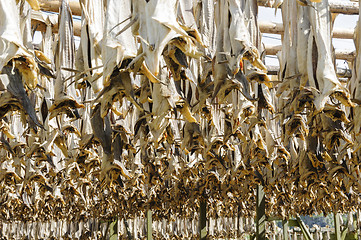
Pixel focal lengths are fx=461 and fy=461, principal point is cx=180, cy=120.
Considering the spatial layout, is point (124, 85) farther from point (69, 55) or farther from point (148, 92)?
point (69, 55)

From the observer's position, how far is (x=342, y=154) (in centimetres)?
454

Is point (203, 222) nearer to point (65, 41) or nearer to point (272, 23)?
point (272, 23)

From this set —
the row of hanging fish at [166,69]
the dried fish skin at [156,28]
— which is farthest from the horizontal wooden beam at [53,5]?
the dried fish skin at [156,28]

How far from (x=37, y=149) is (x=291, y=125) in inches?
80.9

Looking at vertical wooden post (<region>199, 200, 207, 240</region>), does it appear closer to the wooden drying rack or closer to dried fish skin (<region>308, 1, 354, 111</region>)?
the wooden drying rack

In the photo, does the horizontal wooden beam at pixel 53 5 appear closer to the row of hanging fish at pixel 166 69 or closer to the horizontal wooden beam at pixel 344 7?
the row of hanging fish at pixel 166 69

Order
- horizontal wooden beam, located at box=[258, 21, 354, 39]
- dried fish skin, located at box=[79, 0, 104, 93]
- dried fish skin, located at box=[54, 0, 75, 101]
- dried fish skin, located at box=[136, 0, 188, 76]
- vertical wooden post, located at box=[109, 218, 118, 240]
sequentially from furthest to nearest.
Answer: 1. vertical wooden post, located at box=[109, 218, 118, 240]
2. horizontal wooden beam, located at box=[258, 21, 354, 39]
3. dried fish skin, located at box=[54, 0, 75, 101]
4. dried fish skin, located at box=[79, 0, 104, 93]
5. dried fish skin, located at box=[136, 0, 188, 76]

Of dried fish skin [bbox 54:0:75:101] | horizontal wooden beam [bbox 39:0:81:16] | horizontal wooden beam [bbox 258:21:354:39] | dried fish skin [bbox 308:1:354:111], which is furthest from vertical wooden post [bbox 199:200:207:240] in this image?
dried fish skin [bbox 308:1:354:111]

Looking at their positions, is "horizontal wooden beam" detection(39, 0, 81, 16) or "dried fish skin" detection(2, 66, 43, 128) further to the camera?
"horizontal wooden beam" detection(39, 0, 81, 16)

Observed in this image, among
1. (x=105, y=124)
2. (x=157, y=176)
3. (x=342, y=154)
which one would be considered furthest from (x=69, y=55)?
(x=157, y=176)

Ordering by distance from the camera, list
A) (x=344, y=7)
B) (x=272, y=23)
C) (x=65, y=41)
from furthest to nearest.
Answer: (x=272, y=23)
(x=344, y=7)
(x=65, y=41)

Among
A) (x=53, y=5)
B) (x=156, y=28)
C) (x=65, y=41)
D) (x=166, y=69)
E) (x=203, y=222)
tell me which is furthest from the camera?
(x=203, y=222)

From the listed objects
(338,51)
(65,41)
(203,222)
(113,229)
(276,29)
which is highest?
(65,41)

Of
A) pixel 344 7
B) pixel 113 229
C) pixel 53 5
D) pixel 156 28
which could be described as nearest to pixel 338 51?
pixel 344 7
